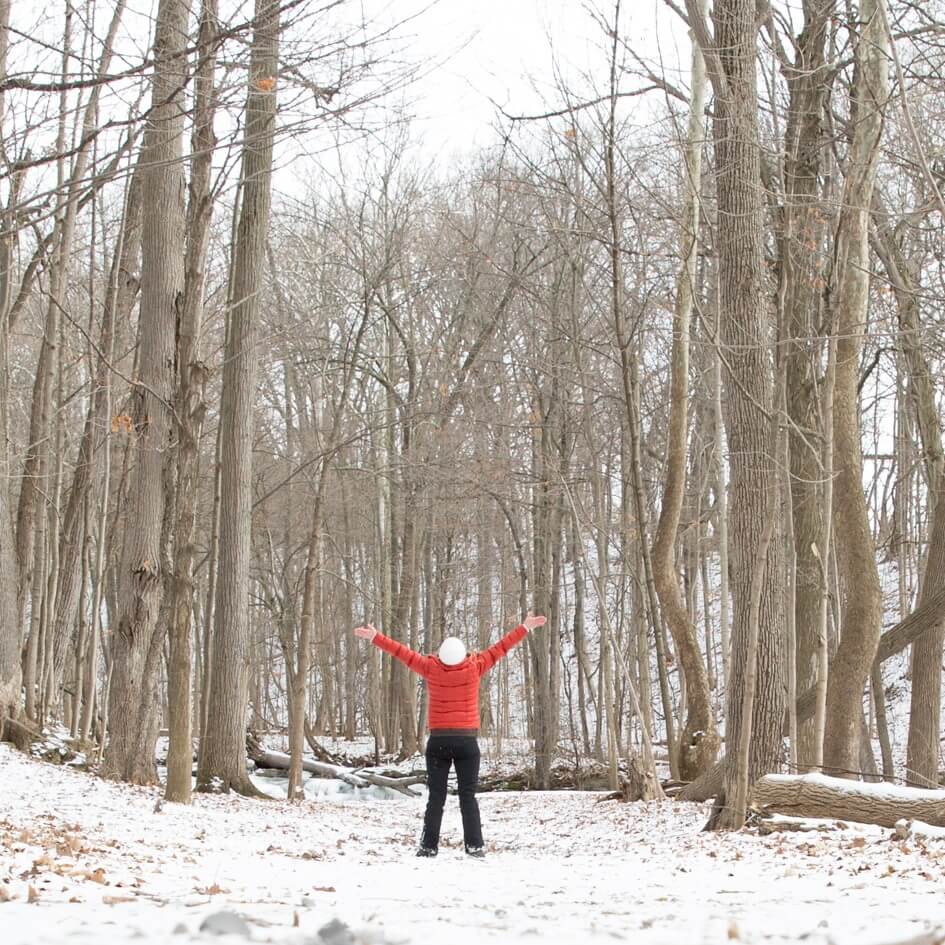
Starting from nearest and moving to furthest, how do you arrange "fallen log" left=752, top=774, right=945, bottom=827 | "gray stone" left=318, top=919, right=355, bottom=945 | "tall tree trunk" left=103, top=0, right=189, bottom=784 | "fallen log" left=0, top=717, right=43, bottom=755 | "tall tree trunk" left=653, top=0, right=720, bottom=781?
"gray stone" left=318, top=919, right=355, bottom=945, "fallen log" left=752, top=774, right=945, bottom=827, "tall tree trunk" left=103, top=0, right=189, bottom=784, "fallen log" left=0, top=717, right=43, bottom=755, "tall tree trunk" left=653, top=0, right=720, bottom=781

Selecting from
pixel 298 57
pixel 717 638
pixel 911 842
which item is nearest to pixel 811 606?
pixel 911 842

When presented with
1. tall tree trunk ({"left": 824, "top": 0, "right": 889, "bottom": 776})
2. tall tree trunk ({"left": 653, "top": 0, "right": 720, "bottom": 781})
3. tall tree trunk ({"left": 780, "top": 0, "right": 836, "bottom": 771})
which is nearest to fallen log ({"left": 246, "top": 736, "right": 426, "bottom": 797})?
tall tree trunk ({"left": 653, "top": 0, "right": 720, "bottom": 781})

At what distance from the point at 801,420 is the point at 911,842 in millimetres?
6373

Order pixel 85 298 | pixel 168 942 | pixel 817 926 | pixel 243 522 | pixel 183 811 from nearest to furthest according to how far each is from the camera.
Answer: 1. pixel 168 942
2. pixel 817 926
3. pixel 183 811
4. pixel 243 522
5. pixel 85 298

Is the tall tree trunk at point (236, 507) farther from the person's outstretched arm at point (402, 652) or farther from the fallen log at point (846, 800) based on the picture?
the fallen log at point (846, 800)

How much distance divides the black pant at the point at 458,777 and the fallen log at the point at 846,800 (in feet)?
7.40

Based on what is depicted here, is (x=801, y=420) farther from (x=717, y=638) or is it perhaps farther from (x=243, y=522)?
(x=717, y=638)

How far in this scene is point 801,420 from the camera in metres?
12.3

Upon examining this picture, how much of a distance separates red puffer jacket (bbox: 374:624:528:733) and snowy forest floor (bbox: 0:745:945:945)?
0.95 m

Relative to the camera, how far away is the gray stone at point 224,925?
111 inches

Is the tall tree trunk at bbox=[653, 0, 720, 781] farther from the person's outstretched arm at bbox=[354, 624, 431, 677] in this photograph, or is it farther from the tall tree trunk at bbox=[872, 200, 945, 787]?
the person's outstretched arm at bbox=[354, 624, 431, 677]

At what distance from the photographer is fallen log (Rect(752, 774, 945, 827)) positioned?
7465 millimetres

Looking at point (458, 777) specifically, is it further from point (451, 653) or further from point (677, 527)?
point (677, 527)

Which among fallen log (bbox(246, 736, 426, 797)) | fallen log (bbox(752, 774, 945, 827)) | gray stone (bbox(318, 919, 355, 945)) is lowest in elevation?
fallen log (bbox(246, 736, 426, 797))
